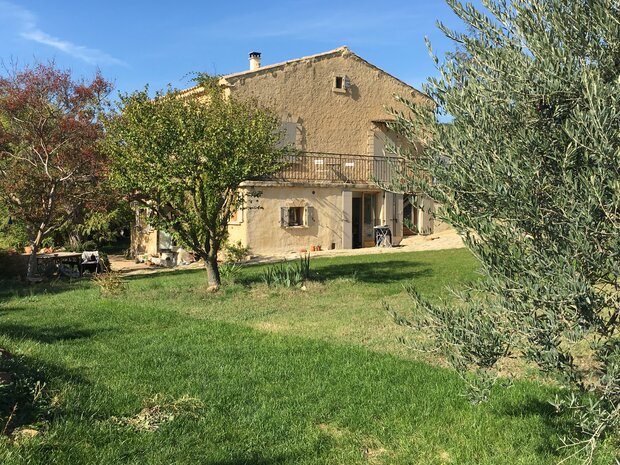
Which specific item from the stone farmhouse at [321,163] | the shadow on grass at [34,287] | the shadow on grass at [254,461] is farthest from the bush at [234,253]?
the shadow on grass at [254,461]

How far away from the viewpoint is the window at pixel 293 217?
21.8 metres

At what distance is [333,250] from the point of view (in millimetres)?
22328

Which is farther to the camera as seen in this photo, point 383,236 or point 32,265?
point 383,236

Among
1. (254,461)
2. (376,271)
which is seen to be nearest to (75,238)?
(376,271)

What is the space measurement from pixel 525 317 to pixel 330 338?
17.2 ft

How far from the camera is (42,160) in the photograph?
1551 cm

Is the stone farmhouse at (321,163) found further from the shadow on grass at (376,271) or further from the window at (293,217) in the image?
the shadow on grass at (376,271)

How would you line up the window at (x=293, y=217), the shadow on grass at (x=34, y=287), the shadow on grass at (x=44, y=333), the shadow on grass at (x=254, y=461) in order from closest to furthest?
the shadow on grass at (x=254, y=461)
the shadow on grass at (x=44, y=333)
the shadow on grass at (x=34, y=287)
the window at (x=293, y=217)

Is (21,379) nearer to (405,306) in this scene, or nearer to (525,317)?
(525,317)

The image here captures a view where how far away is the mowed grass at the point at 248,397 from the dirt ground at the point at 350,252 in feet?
32.4

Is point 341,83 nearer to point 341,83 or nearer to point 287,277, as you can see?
point 341,83

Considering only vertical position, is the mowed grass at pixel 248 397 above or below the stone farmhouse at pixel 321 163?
below

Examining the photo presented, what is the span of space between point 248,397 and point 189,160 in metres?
6.94

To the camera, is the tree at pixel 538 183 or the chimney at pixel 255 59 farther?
the chimney at pixel 255 59
